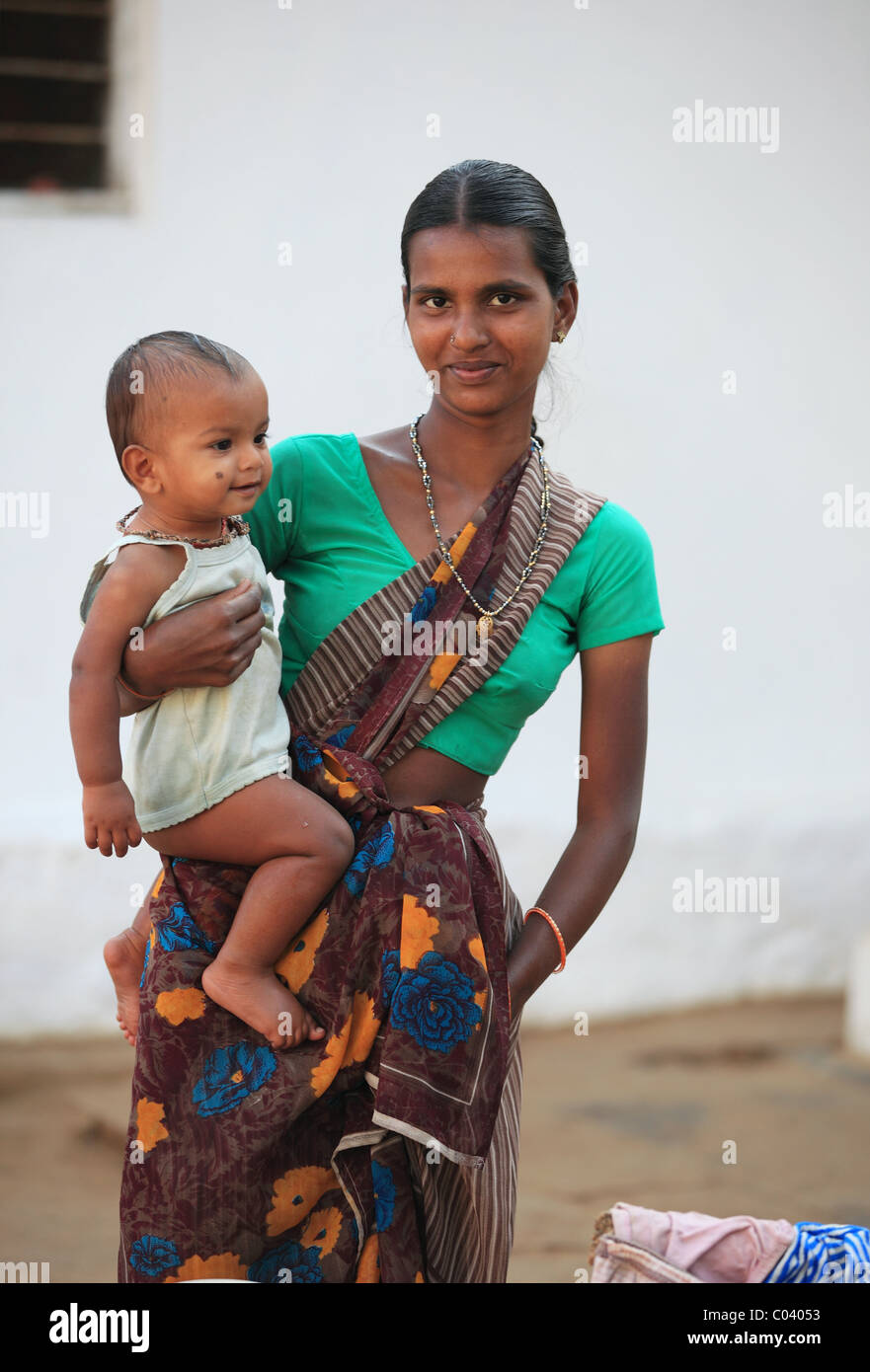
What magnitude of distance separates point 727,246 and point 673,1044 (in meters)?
2.76

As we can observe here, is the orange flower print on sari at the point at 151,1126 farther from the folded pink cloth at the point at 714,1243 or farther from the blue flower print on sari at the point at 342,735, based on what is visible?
the folded pink cloth at the point at 714,1243

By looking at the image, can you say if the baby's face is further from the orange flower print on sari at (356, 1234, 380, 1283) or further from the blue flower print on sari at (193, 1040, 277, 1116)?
the orange flower print on sari at (356, 1234, 380, 1283)

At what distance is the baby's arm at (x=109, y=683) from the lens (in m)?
1.73

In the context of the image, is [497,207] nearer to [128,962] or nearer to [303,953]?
[303,953]

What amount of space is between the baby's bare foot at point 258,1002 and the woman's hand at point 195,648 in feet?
1.15

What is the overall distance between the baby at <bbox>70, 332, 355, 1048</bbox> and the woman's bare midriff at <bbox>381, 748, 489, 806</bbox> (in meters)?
0.11

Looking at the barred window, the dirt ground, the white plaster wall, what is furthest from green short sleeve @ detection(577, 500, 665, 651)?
the barred window

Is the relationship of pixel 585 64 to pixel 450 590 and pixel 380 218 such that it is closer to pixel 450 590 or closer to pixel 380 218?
pixel 380 218

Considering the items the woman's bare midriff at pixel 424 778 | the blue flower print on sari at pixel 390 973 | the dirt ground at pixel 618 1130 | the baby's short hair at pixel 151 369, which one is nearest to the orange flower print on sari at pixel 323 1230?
the blue flower print on sari at pixel 390 973

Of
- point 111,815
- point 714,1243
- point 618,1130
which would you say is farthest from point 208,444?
point 618,1130

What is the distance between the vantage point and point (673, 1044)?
16.8 ft

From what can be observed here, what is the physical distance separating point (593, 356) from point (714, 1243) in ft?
10.4

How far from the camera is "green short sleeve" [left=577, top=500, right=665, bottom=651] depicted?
194 centimetres

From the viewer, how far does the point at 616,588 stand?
6.36 feet
